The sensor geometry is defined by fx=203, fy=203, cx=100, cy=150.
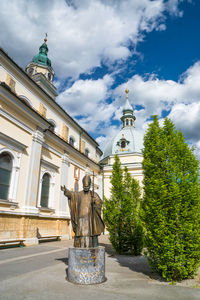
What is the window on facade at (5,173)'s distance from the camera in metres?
12.4

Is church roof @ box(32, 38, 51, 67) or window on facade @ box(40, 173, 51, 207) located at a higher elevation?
church roof @ box(32, 38, 51, 67)

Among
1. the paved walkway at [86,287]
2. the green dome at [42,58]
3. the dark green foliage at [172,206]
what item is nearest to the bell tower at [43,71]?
the green dome at [42,58]

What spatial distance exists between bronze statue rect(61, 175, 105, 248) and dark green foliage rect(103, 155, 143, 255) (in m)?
5.90

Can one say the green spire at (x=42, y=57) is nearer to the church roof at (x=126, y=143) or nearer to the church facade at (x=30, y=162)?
the church facade at (x=30, y=162)

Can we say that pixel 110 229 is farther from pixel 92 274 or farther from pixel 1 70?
pixel 1 70

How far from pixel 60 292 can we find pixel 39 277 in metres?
1.53

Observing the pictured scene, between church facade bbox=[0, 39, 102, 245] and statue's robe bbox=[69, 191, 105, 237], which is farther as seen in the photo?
church facade bbox=[0, 39, 102, 245]

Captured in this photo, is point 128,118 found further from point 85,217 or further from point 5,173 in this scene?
point 85,217

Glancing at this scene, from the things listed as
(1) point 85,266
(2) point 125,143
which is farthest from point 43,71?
(1) point 85,266

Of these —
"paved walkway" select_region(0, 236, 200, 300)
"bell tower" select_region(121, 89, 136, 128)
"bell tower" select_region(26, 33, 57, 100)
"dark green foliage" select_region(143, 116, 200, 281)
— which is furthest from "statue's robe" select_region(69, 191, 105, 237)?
"bell tower" select_region(121, 89, 136, 128)

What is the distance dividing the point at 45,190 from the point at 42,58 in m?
20.4

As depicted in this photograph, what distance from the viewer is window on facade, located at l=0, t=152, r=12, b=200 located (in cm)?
1245

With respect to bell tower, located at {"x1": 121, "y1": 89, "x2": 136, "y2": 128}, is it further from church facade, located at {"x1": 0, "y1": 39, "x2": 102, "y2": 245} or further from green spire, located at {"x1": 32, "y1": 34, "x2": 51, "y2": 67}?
church facade, located at {"x1": 0, "y1": 39, "x2": 102, "y2": 245}

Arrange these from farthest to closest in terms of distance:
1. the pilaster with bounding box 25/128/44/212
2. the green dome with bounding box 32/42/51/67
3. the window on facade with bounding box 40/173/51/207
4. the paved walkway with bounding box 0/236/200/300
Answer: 1. the green dome with bounding box 32/42/51/67
2. the window on facade with bounding box 40/173/51/207
3. the pilaster with bounding box 25/128/44/212
4. the paved walkway with bounding box 0/236/200/300
